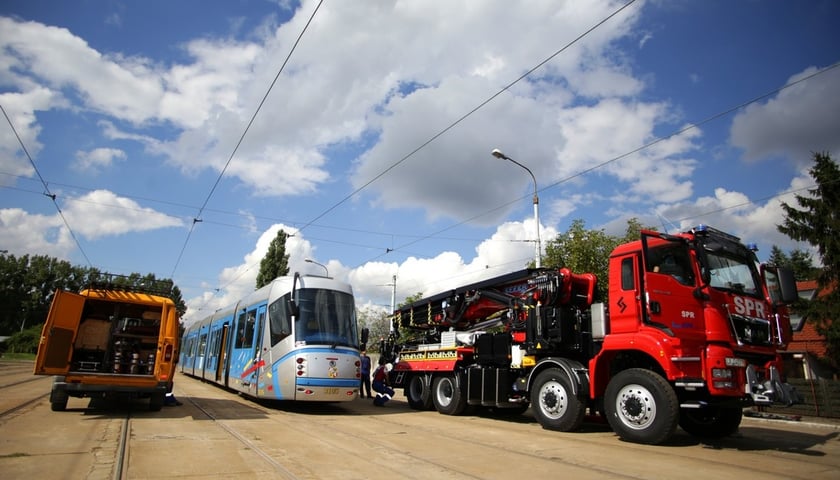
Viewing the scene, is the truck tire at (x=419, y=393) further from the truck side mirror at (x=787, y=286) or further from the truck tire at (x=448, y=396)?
the truck side mirror at (x=787, y=286)

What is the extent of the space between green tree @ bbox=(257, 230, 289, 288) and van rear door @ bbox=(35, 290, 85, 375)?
33.8 meters

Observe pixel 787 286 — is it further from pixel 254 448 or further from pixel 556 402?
pixel 254 448

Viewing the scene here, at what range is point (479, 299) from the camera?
42.1 ft

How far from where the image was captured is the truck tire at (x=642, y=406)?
7.24 m

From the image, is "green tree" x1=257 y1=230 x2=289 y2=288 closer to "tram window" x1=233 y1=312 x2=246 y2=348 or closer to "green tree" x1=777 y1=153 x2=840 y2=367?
"tram window" x1=233 y1=312 x2=246 y2=348

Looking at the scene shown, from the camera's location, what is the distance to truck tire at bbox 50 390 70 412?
393 inches

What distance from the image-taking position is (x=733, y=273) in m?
8.25

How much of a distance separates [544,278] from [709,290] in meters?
3.24

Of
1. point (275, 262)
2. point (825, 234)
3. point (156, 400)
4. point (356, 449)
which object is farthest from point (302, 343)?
point (275, 262)

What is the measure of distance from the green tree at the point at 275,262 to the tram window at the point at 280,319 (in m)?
32.9

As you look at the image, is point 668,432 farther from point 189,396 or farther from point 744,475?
point 189,396

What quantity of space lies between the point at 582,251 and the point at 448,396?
32.5 feet

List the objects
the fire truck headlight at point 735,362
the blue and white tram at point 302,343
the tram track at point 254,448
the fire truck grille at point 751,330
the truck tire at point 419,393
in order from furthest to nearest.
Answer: the truck tire at point 419,393
the blue and white tram at point 302,343
the fire truck grille at point 751,330
the fire truck headlight at point 735,362
the tram track at point 254,448

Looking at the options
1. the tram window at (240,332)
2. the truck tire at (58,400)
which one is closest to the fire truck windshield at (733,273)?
the tram window at (240,332)
